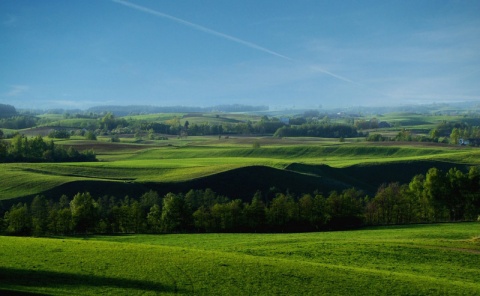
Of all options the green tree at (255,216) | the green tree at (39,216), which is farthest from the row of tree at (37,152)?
the green tree at (255,216)

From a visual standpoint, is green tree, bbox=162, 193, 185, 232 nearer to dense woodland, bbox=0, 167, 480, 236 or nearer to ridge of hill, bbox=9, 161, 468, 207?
dense woodland, bbox=0, 167, 480, 236

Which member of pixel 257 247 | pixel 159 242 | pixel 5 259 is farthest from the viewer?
pixel 159 242

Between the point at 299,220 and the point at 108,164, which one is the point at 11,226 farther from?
the point at 108,164

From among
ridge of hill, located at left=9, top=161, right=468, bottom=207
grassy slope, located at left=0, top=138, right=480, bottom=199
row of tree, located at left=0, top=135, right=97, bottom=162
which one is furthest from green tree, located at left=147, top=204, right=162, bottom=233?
row of tree, located at left=0, top=135, right=97, bottom=162

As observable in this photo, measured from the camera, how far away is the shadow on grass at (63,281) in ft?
85.0

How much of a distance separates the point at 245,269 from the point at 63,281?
11318mm

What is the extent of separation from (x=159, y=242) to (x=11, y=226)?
23777 mm

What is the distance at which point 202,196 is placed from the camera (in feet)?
262

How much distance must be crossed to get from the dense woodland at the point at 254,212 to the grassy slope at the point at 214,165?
19.1 m

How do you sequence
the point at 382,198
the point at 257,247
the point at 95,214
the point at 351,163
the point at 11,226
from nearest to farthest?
the point at 257,247 → the point at 11,226 → the point at 95,214 → the point at 382,198 → the point at 351,163

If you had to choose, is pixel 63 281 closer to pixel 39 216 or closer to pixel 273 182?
pixel 39 216

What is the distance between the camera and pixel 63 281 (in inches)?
1057

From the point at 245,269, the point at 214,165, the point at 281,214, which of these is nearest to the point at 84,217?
the point at 281,214

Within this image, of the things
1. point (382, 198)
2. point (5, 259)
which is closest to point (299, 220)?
point (382, 198)
